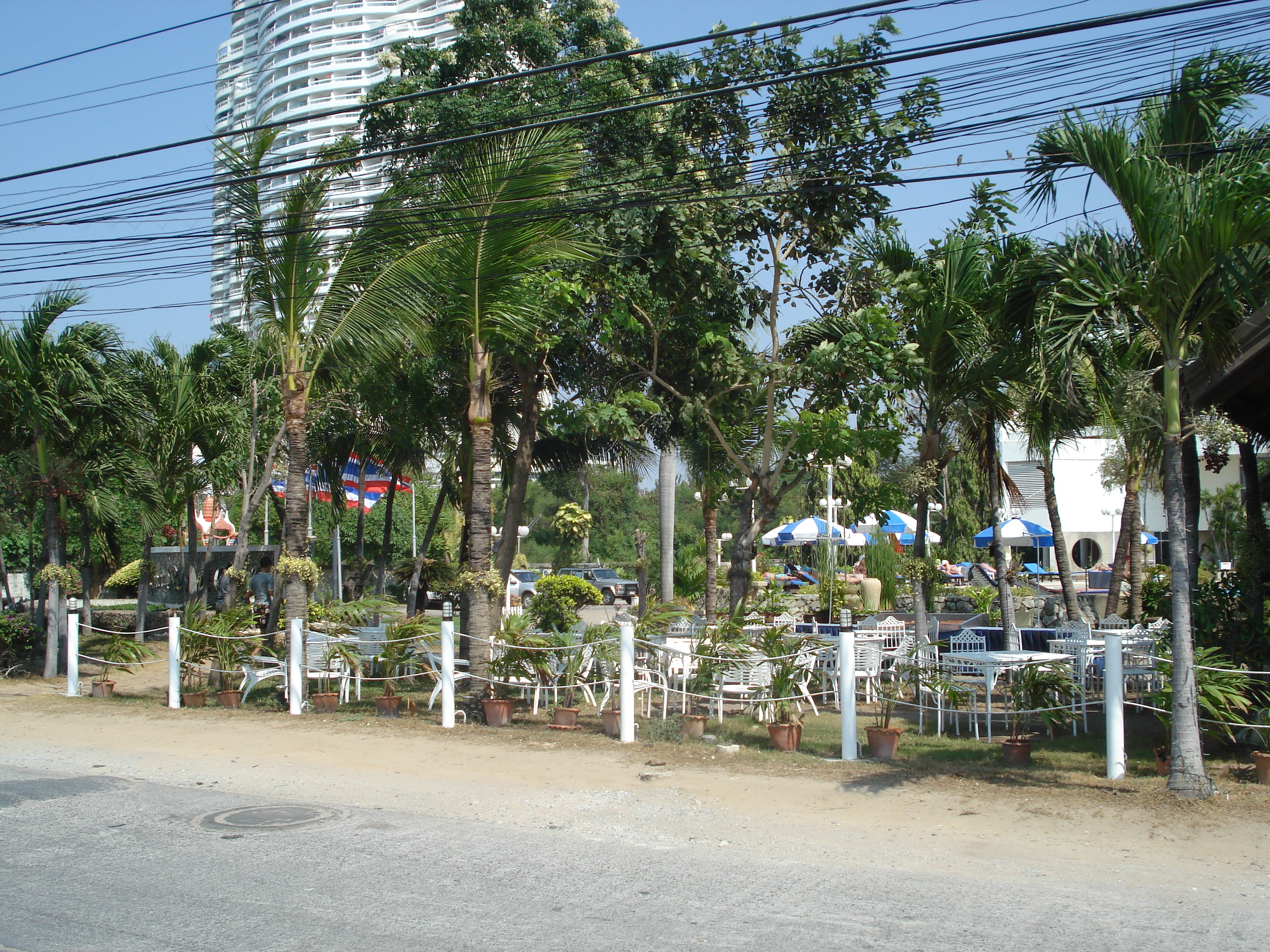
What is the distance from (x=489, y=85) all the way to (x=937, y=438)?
25.8 feet

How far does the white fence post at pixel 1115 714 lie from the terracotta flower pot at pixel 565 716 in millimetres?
5050

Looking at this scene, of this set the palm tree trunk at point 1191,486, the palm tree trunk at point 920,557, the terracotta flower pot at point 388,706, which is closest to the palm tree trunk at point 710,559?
the palm tree trunk at point 920,557

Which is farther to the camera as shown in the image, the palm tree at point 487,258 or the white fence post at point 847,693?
the palm tree at point 487,258

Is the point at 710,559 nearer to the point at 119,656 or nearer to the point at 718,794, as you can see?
the point at 119,656

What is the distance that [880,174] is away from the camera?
12414mm

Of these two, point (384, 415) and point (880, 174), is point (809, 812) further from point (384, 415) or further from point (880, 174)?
point (384, 415)

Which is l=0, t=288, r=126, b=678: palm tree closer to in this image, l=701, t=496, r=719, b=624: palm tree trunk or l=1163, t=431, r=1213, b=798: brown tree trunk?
l=701, t=496, r=719, b=624: palm tree trunk

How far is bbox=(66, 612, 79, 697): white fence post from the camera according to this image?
13.6 meters

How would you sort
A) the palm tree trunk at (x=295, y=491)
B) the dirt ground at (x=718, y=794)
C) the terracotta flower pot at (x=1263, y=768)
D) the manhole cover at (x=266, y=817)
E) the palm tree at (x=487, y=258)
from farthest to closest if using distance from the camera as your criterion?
the palm tree trunk at (x=295, y=491)
the palm tree at (x=487, y=258)
the terracotta flower pot at (x=1263, y=768)
the manhole cover at (x=266, y=817)
the dirt ground at (x=718, y=794)

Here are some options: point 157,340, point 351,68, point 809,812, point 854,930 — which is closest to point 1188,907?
point 854,930

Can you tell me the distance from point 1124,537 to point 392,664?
41.2 ft

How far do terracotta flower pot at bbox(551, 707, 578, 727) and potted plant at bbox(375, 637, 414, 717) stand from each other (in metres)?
2.00

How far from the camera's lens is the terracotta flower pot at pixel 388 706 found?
11.5 meters

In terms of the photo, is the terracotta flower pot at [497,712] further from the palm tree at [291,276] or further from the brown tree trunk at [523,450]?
the brown tree trunk at [523,450]
